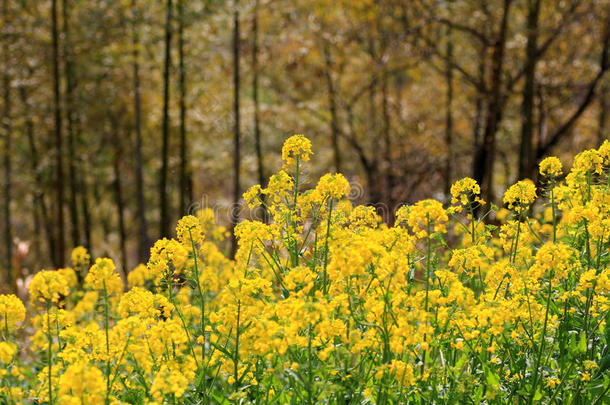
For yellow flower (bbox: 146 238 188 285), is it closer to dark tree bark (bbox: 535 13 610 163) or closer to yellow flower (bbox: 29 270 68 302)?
yellow flower (bbox: 29 270 68 302)

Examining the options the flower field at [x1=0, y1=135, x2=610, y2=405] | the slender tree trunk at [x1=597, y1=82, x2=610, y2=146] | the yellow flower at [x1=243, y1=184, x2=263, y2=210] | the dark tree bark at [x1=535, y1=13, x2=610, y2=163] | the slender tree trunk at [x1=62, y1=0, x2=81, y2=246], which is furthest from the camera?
the slender tree trunk at [x1=597, y1=82, x2=610, y2=146]

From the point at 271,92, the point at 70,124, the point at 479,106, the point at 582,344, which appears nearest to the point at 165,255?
the point at 582,344

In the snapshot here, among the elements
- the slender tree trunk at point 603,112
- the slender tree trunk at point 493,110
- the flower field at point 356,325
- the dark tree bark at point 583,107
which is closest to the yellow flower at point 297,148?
the flower field at point 356,325

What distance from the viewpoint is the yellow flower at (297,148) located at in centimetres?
338

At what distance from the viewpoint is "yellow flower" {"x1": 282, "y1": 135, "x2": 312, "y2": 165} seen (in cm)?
338

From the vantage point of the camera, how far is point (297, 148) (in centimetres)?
341

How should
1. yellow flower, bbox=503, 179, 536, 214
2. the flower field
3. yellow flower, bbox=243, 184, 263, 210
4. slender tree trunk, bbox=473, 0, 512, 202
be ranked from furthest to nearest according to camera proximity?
slender tree trunk, bbox=473, 0, 512, 202 → yellow flower, bbox=243, 184, 263, 210 → yellow flower, bbox=503, 179, 536, 214 → the flower field

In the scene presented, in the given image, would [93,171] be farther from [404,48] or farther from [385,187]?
[404,48]

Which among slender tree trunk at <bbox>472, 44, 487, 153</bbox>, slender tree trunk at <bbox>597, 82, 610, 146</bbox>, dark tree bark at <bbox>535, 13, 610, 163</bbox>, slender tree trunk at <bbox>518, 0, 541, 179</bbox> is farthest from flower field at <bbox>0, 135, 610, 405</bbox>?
slender tree trunk at <bbox>597, 82, 610, 146</bbox>

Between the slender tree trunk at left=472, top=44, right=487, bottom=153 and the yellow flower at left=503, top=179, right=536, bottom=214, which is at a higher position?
the slender tree trunk at left=472, top=44, right=487, bottom=153

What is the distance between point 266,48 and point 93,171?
6.00 meters

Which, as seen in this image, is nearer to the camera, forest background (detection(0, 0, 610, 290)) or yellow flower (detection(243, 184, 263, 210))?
yellow flower (detection(243, 184, 263, 210))

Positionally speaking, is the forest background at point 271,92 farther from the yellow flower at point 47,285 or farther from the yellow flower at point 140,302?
the yellow flower at point 47,285

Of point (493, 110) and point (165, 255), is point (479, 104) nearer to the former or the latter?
point (493, 110)
